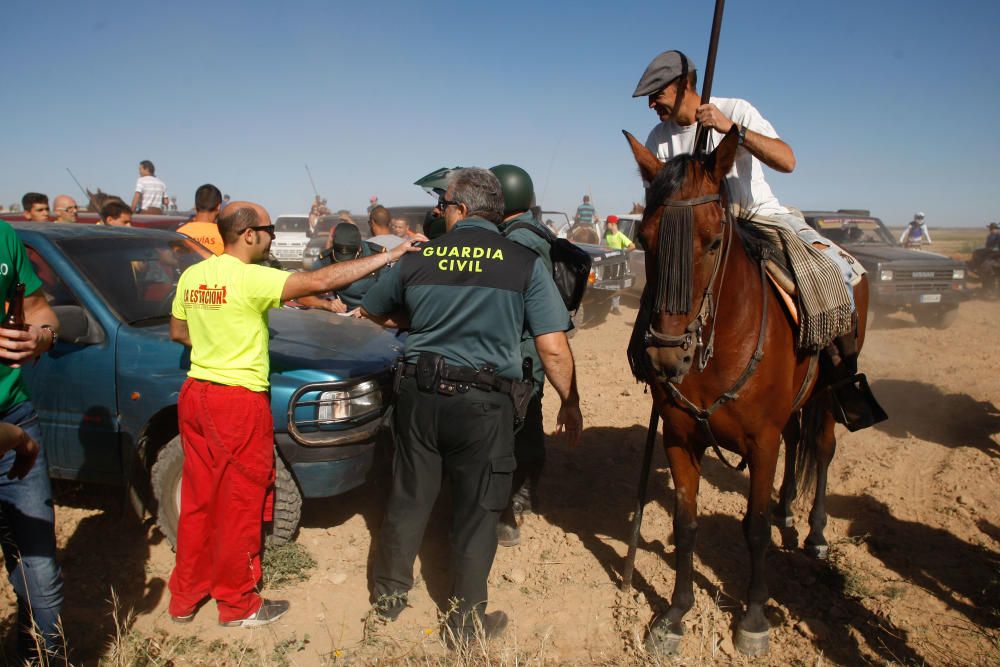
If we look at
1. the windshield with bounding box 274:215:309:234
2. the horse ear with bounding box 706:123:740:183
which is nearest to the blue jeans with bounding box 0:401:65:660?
the horse ear with bounding box 706:123:740:183

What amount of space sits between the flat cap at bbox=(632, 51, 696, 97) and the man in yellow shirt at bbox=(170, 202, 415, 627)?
165cm

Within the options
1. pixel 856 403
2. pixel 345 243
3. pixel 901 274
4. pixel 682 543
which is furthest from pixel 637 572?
pixel 901 274

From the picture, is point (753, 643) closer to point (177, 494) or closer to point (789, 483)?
point (789, 483)

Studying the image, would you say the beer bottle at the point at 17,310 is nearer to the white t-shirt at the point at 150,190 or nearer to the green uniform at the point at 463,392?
the green uniform at the point at 463,392

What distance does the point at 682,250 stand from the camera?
287cm

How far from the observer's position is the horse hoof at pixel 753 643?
3.42m

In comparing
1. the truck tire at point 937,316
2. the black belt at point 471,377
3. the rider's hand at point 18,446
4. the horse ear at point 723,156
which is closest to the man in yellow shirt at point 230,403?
the black belt at point 471,377

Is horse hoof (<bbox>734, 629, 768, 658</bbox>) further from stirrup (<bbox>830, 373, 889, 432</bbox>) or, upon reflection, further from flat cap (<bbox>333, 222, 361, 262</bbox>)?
flat cap (<bbox>333, 222, 361, 262</bbox>)

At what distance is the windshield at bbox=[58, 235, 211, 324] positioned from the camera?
427cm

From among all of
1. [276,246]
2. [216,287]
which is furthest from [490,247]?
[276,246]

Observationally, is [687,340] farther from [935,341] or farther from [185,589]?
[935,341]

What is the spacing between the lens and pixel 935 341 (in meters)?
12.0

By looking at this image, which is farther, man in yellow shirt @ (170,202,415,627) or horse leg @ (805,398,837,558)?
horse leg @ (805,398,837,558)

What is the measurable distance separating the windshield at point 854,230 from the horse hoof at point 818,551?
9.97 m
